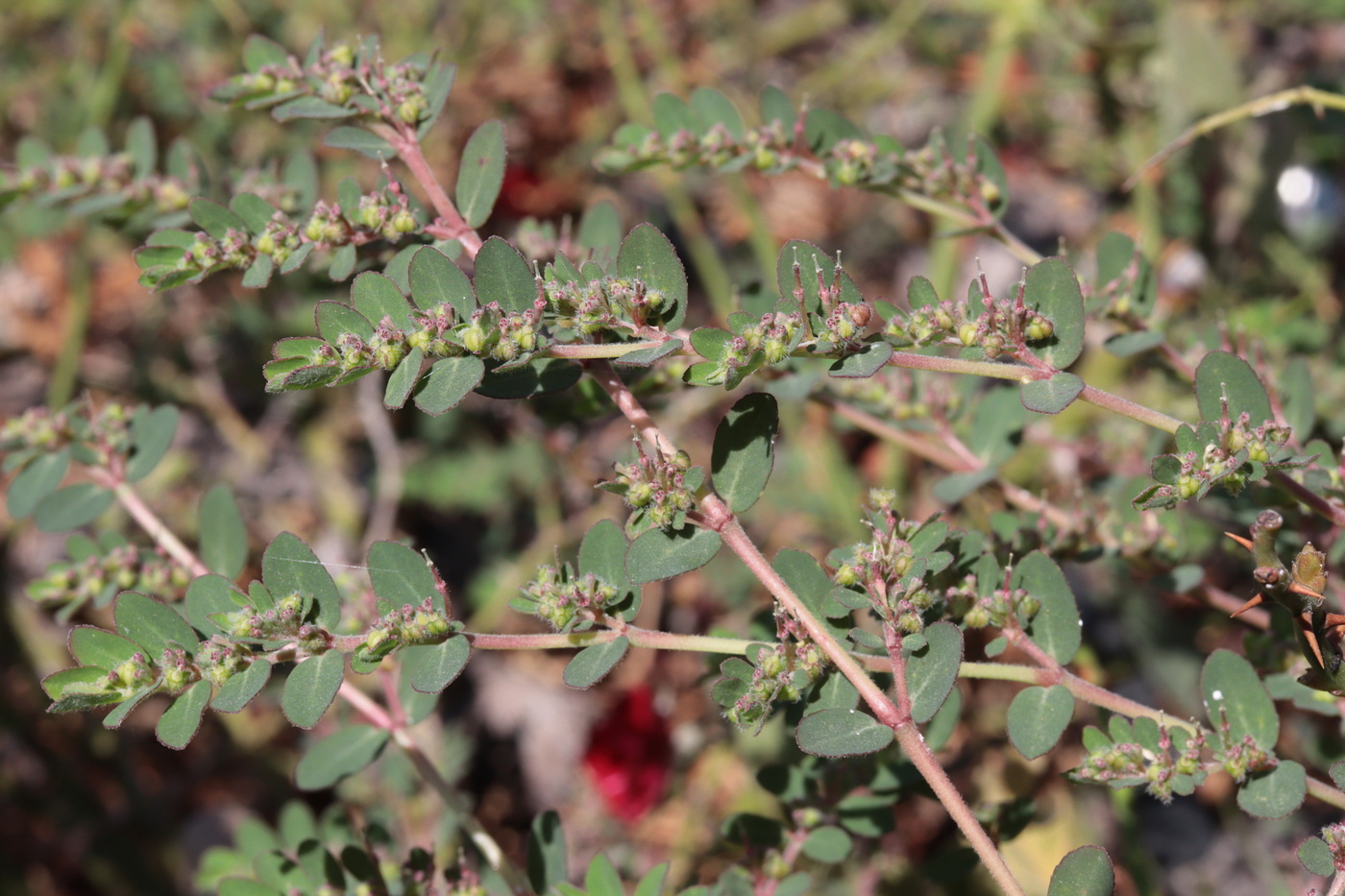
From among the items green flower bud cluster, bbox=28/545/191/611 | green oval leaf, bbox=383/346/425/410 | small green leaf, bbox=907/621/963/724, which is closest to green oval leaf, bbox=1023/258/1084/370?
small green leaf, bbox=907/621/963/724

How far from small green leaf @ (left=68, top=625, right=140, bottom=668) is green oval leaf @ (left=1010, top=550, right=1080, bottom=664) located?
3.11 ft

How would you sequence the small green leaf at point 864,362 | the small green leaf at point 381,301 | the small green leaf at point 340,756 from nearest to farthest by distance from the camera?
the small green leaf at point 864,362 < the small green leaf at point 381,301 < the small green leaf at point 340,756

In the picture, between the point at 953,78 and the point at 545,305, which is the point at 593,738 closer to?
the point at 545,305

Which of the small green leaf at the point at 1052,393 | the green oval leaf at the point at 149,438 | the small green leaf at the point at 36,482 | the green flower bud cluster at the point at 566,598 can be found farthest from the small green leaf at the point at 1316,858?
the small green leaf at the point at 36,482

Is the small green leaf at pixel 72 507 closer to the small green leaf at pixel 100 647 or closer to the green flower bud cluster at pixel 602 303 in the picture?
the small green leaf at pixel 100 647

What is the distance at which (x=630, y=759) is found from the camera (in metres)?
2.49

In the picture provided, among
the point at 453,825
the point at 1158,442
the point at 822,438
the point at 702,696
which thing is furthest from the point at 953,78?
the point at 453,825

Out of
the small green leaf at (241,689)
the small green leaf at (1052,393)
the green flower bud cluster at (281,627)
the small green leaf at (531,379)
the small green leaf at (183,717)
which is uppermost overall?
the small green leaf at (1052,393)

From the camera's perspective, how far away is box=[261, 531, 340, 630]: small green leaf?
114 cm

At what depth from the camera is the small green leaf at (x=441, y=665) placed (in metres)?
1.07

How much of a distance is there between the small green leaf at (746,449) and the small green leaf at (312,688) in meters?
0.43

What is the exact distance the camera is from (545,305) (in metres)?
1.09

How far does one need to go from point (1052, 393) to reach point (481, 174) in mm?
685

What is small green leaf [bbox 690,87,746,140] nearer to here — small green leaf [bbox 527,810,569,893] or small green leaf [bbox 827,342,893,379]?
small green leaf [bbox 827,342,893,379]
